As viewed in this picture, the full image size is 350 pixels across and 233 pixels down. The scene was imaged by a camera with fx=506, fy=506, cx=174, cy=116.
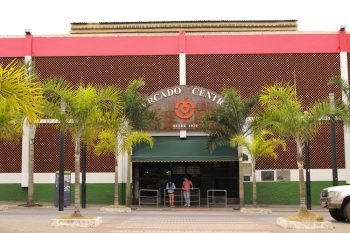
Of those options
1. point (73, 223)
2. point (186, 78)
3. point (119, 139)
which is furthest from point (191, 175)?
Answer: point (73, 223)

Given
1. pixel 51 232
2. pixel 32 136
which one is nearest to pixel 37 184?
pixel 32 136

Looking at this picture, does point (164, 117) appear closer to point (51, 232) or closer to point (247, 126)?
point (247, 126)

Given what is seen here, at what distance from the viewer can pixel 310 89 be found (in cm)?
2962

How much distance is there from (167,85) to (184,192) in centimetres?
637

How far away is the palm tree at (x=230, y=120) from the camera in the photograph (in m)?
24.9

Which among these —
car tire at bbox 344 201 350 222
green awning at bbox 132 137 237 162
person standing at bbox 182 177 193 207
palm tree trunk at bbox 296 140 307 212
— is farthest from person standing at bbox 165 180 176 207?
car tire at bbox 344 201 350 222

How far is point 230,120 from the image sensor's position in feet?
82.2

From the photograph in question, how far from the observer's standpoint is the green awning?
88.4 ft

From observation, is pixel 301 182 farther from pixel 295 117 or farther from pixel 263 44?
pixel 263 44

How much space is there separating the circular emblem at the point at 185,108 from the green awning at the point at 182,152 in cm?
152

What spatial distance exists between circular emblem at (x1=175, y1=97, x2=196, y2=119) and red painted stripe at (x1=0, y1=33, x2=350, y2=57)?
3.15 meters

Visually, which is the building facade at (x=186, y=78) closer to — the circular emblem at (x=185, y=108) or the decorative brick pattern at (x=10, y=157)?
the decorative brick pattern at (x=10, y=157)

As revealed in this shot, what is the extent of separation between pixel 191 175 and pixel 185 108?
3.98 m

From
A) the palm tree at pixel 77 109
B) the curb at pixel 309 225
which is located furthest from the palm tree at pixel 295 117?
the palm tree at pixel 77 109
